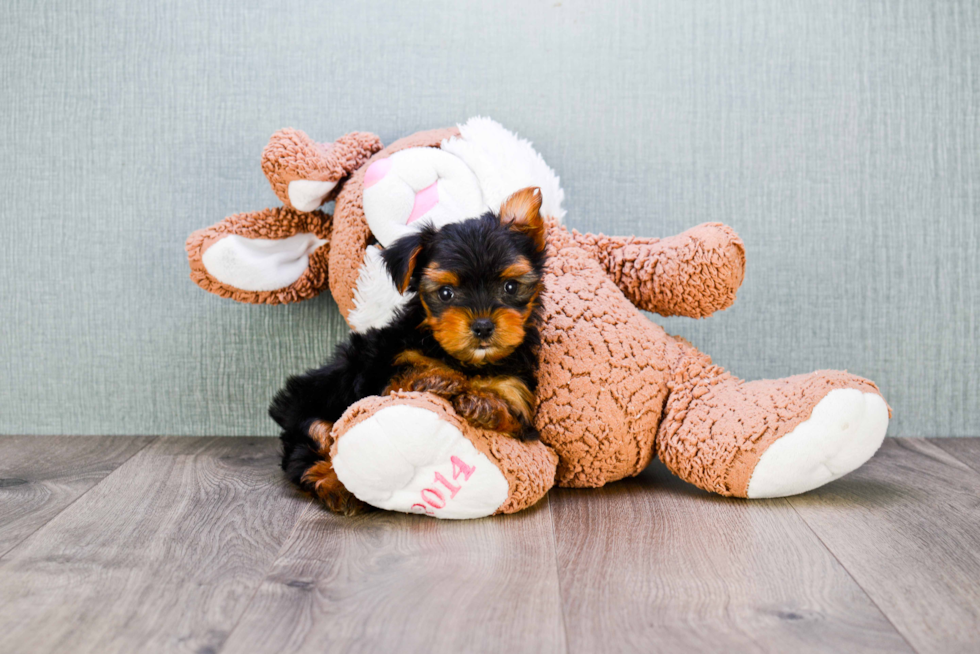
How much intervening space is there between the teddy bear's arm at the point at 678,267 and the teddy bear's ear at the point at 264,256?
75cm

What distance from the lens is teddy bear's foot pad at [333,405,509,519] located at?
147cm

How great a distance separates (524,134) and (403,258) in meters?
0.92

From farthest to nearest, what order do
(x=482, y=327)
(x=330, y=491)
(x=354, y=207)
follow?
(x=354, y=207) → (x=330, y=491) → (x=482, y=327)

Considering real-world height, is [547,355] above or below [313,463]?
above

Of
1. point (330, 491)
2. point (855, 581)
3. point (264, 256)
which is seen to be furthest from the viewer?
point (264, 256)

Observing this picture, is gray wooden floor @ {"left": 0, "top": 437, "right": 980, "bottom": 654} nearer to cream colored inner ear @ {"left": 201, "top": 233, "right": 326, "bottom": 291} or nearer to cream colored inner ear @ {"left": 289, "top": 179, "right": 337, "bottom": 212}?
cream colored inner ear @ {"left": 201, "top": 233, "right": 326, "bottom": 291}

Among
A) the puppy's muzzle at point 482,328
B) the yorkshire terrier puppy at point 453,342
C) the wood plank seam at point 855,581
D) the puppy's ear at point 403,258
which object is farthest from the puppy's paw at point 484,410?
the wood plank seam at point 855,581

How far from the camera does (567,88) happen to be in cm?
228

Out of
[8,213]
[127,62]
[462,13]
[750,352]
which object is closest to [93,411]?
[8,213]

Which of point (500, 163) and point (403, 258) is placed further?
point (500, 163)

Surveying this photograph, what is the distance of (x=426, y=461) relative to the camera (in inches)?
59.1

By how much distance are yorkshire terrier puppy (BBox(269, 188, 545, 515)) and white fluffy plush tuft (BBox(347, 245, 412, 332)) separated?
0.14 meters

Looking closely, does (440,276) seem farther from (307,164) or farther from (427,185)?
(307,164)

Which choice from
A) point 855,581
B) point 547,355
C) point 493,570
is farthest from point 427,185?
point 855,581
